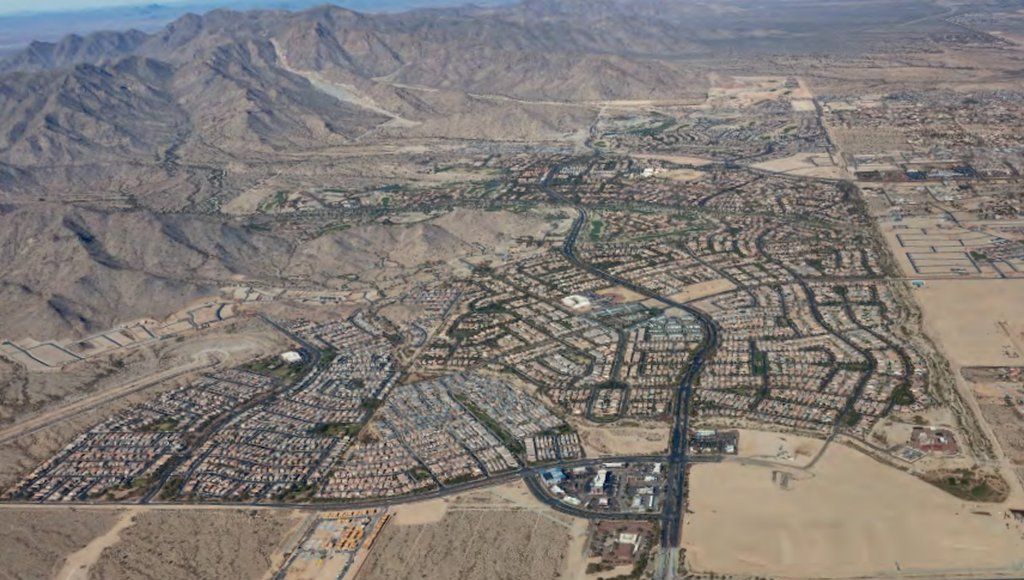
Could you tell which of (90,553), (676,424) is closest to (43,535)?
(90,553)

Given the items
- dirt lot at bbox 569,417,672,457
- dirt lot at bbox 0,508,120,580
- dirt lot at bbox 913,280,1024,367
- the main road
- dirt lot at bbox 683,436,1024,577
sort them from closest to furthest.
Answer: dirt lot at bbox 683,436,1024,577
the main road
dirt lot at bbox 0,508,120,580
dirt lot at bbox 569,417,672,457
dirt lot at bbox 913,280,1024,367

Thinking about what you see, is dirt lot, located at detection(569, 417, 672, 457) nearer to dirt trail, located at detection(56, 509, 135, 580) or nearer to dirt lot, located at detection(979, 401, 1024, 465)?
dirt lot, located at detection(979, 401, 1024, 465)

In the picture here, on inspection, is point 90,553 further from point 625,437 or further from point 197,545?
point 625,437

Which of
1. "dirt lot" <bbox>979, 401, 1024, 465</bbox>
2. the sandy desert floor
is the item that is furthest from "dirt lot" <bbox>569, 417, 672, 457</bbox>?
"dirt lot" <bbox>979, 401, 1024, 465</bbox>

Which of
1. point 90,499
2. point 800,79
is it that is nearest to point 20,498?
point 90,499

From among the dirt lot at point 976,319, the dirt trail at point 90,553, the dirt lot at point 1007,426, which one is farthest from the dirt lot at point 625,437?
the dirt trail at point 90,553

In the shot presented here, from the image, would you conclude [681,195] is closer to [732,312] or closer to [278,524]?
[732,312]
